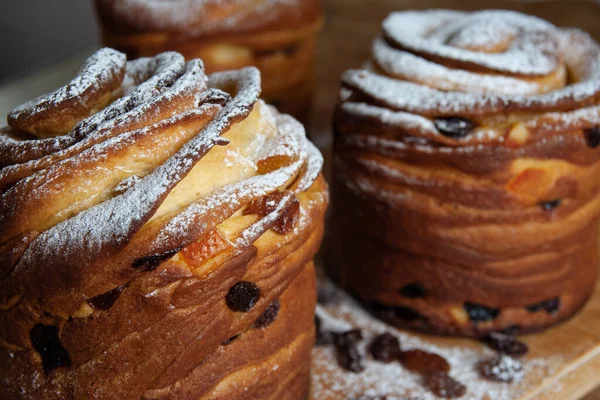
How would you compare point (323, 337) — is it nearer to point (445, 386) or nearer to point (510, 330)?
point (445, 386)

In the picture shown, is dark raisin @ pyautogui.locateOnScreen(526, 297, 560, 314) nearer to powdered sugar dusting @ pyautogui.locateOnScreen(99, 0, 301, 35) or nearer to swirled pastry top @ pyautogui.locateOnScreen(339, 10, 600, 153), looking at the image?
swirled pastry top @ pyautogui.locateOnScreen(339, 10, 600, 153)

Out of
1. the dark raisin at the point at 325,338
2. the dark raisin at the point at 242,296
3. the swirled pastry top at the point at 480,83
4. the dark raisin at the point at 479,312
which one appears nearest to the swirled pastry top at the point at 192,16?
the swirled pastry top at the point at 480,83

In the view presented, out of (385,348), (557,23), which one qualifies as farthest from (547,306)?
(557,23)

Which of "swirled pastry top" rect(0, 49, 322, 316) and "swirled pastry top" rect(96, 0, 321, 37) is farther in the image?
"swirled pastry top" rect(96, 0, 321, 37)

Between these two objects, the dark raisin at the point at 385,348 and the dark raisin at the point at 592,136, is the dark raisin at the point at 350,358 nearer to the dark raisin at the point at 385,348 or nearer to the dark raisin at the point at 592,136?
the dark raisin at the point at 385,348

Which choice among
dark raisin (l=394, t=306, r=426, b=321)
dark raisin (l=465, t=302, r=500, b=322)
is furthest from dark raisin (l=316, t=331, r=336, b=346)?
dark raisin (l=465, t=302, r=500, b=322)

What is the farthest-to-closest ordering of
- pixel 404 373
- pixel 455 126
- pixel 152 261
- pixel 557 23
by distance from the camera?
pixel 557 23
pixel 404 373
pixel 455 126
pixel 152 261
